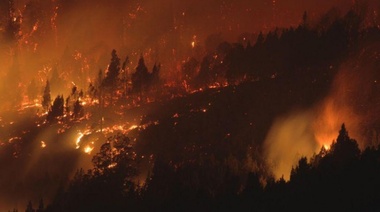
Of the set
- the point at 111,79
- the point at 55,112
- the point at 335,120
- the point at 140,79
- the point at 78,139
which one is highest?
the point at 111,79

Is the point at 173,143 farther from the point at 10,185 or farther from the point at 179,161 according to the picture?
the point at 10,185

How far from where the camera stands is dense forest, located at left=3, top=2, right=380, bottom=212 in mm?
84625

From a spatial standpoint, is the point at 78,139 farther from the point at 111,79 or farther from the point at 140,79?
the point at 140,79

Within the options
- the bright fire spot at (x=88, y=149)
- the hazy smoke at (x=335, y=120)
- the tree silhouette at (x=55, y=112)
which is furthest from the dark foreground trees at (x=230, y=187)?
the tree silhouette at (x=55, y=112)

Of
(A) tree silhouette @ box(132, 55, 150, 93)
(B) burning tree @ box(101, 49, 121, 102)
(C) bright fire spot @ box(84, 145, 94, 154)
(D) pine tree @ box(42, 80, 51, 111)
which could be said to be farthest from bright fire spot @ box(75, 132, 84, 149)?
(D) pine tree @ box(42, 80, 51, 111)

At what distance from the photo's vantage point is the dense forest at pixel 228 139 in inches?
3332

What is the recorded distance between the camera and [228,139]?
13125 centimetres

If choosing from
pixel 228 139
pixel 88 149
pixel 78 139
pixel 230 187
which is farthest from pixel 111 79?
pixel 230 187

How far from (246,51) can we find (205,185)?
75571 mm

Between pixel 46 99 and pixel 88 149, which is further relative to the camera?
pixel 46 99

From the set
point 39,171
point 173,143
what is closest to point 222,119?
point 173,143

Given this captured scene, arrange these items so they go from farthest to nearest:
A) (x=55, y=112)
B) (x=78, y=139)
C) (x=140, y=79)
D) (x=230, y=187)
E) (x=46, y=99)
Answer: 1. (x=46, y=99)
2. (x=140, y=79)
3. (x=55, y=112)
4. (x=78, y=139)
5. (x=230, y=187)

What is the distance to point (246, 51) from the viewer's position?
553 feet

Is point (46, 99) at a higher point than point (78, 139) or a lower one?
higher
